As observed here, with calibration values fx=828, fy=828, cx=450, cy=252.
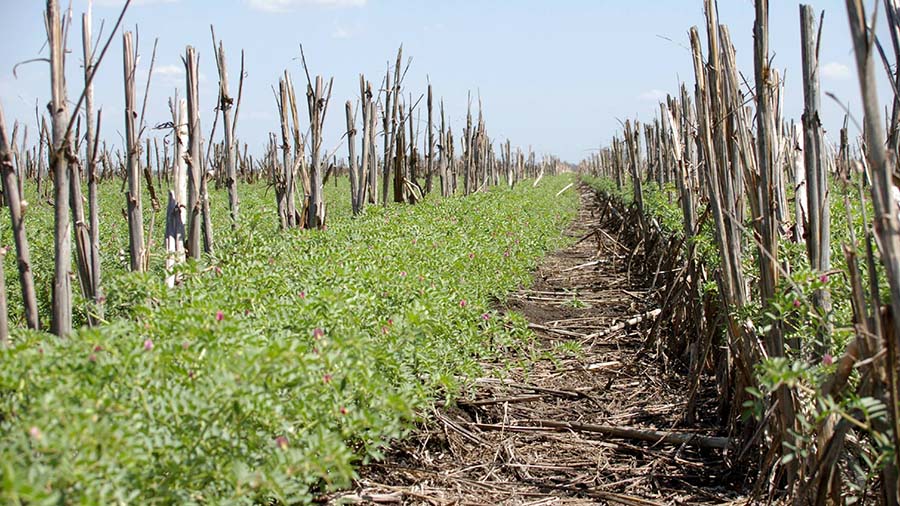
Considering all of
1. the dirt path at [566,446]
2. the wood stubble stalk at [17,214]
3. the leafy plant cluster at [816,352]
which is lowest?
the dirt path at [566,446]

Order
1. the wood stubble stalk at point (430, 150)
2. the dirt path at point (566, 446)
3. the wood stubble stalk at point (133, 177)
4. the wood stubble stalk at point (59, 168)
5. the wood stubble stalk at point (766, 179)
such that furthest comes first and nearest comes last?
the wood stubble stalk at point (430, 150), the wood stubble stalk at point (133, 177), the dirt path at point (566, 446), the wood stubble stalk at point (59, 168), the wood stubble stalk at point (766, 179)

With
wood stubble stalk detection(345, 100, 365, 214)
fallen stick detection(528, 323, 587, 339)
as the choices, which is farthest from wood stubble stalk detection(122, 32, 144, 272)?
wood stubble stalk detection(345, 100, 365, 214)

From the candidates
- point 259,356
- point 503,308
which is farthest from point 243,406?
point 503,308

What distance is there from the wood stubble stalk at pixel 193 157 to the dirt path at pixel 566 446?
2138mm

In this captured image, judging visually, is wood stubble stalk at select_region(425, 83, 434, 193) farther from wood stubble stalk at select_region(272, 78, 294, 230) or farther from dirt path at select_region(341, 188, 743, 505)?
dirt path at select_region(341, 188, 743, 505)

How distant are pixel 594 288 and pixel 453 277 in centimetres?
429

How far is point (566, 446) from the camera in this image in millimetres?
4594

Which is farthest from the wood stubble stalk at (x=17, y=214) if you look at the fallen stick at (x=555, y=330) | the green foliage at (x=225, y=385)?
the fallen stick at (x=555, y=330)

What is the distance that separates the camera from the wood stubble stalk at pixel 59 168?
3438 millimetres

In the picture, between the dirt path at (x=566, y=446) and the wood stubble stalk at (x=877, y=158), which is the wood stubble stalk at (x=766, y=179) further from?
the wood stubble stalk at (x=877, y=158)

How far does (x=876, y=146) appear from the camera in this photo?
2.06 m

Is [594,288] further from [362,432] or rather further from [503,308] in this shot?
[362,432]

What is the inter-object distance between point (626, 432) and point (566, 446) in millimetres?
363

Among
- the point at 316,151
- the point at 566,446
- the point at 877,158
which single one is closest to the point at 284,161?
the point at 316,151
